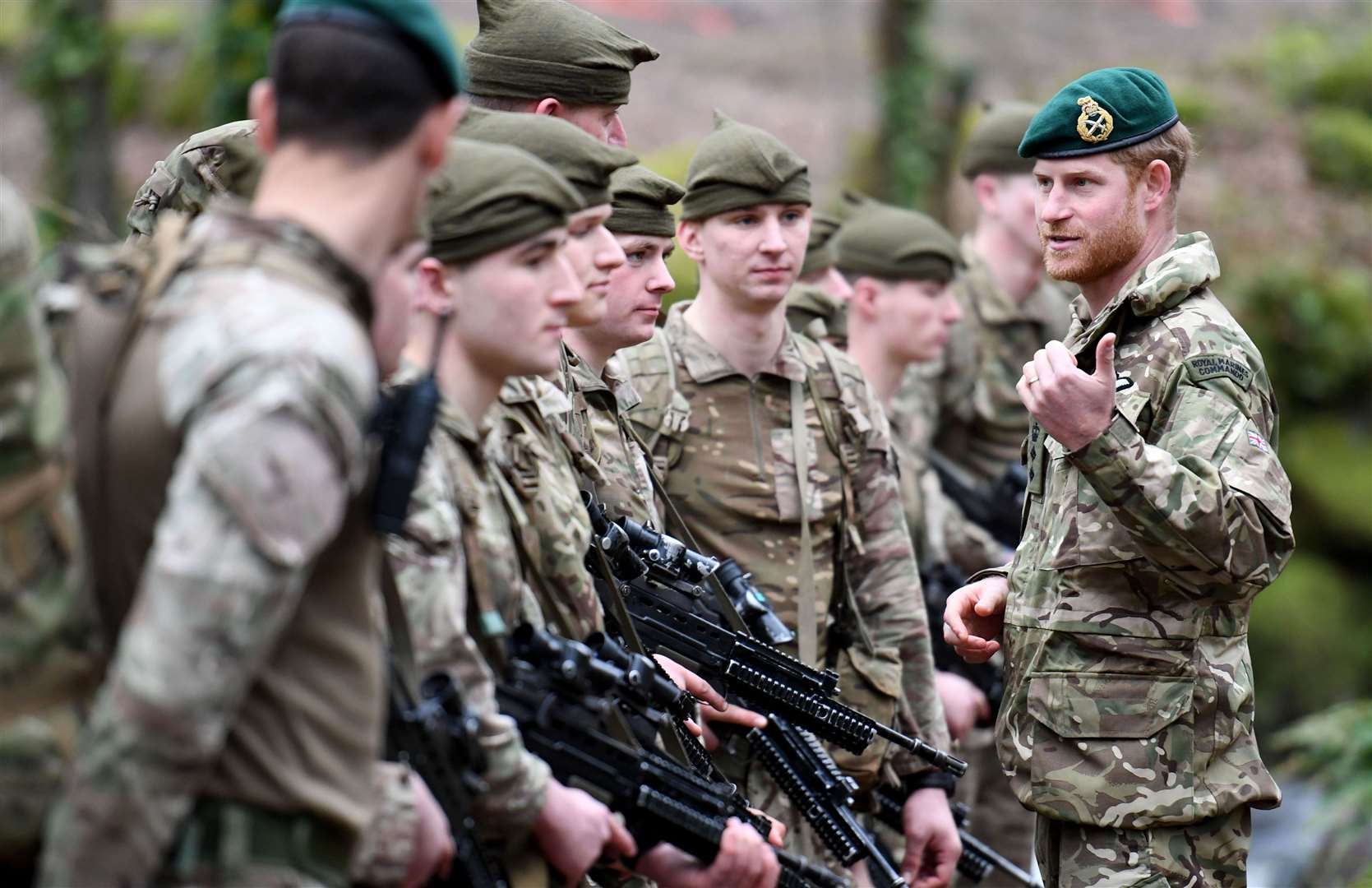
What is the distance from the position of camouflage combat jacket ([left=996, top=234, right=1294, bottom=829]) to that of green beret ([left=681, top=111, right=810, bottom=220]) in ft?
4.24

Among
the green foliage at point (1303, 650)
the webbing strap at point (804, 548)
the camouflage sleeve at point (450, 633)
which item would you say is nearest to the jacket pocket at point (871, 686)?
the webbing strap at point (804, 548)

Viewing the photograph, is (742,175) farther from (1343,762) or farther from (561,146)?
(1343,762)

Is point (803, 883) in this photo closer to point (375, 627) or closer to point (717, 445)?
point (717, 445)

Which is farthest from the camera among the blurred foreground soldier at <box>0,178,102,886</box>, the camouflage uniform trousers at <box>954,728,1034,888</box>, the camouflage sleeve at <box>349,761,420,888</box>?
the camouflage uniform trousers at <box>954,728,1034,888</box>

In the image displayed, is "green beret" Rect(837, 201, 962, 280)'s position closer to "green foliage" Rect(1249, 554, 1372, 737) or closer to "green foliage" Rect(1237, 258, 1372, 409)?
"green foliage" Rect(1249, 554, 1372, 737)

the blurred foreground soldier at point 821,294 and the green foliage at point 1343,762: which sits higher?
the blurred foreground soldier at point 821,294

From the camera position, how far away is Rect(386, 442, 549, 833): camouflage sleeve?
306 cm

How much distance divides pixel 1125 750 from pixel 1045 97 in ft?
45.7

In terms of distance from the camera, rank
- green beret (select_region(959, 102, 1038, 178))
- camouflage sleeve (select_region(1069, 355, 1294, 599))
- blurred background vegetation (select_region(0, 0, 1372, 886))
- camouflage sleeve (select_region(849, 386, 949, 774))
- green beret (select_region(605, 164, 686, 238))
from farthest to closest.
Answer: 1. blurred background vegetation (select_region(0, 0, 1372, 886))
2. green beret (select_region(959, 102, 1038, 178))
3. camouflage sleeve (select_region(849, 386, 949, 774))
4. green beret (select_region(605, 164, 686, 238))
5. camouflage sleeve (select_region(1069, 355, 1294, 599))

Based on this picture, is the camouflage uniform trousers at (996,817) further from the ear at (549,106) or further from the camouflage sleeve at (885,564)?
the ear at (549,106)

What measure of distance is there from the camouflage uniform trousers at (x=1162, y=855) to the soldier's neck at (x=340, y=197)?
264cm

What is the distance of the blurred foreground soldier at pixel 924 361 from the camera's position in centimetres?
681

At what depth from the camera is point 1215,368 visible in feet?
14.0

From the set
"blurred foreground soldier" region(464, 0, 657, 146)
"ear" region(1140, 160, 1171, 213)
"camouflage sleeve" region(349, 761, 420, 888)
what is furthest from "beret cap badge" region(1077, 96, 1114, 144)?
"camouflage sleeve" region(349, 761, 420, 888)
